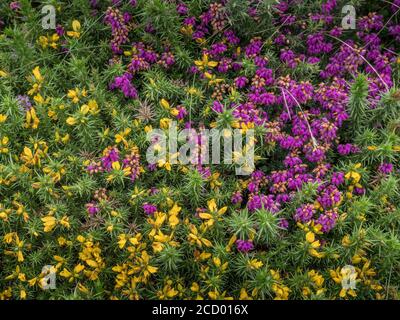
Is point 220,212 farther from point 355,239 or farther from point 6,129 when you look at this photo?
point 6,129

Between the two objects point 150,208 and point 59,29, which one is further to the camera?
point 59,29

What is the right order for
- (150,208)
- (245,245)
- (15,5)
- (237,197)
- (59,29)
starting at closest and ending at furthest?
(245,245) < (150,208) < (237,197) < (59,29) < (15,5)

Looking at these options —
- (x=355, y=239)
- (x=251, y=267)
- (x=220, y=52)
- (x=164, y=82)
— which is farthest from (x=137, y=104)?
(x=355, y=239)

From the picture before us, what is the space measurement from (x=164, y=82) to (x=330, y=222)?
167 cm

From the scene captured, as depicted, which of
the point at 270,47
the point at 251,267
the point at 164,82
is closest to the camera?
the point at 251,267

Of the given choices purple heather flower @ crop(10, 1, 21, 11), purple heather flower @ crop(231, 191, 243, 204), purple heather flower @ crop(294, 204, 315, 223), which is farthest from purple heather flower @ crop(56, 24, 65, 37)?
purple heather flower @ crop(294, 204, 315, 223)

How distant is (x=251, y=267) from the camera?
3.16m

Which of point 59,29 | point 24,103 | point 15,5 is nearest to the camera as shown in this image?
point 24,103

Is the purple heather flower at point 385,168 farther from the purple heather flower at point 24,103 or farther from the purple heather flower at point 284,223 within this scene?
the purple heather flower at point 24,103

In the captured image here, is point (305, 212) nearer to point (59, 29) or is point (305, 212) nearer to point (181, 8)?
point (181, 8)

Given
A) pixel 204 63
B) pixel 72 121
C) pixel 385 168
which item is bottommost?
pixel 385 168

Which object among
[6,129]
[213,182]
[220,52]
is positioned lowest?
Result: [213,182]

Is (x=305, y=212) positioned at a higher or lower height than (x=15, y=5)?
lower

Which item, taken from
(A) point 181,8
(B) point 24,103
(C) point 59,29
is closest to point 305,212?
(A) point 181,8
